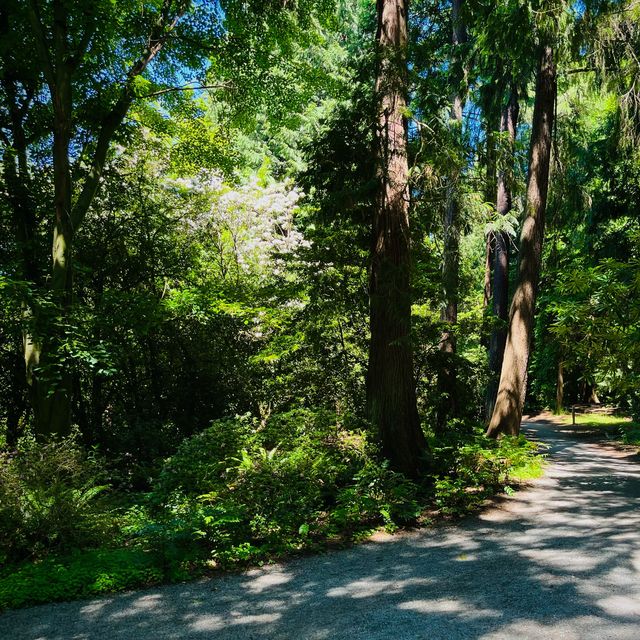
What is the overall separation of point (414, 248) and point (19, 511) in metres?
7.24

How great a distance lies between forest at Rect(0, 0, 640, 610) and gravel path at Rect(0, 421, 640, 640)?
1.57 feet

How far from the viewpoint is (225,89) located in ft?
36.7

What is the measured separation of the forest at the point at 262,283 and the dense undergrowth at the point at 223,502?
33 millimetres

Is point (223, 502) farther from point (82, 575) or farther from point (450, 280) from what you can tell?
point (450, 280)

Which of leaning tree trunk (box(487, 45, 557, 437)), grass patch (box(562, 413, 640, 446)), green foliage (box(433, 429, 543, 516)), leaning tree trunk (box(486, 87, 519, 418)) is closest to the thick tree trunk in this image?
green foliage (box(433, 429, 543, 516))

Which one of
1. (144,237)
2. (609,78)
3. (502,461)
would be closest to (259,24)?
(144,237)

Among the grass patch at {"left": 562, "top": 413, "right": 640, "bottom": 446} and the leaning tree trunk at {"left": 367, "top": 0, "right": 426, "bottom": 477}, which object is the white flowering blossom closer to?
the leaning tree trunk at {"left": 367, "top": 0, "right": 426, "bottom": 477}

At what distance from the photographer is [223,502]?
5750 millimetres

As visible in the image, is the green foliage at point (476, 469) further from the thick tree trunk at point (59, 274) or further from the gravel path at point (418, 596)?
the thick tree trunk at point (59, 274)

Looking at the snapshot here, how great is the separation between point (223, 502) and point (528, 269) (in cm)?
635

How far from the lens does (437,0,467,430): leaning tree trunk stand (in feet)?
27.2

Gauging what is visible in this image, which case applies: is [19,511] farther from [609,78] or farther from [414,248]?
[609,78]

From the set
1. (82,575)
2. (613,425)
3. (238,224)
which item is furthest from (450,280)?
(613,425)

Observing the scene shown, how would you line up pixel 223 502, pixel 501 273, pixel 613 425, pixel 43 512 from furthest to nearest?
pixel 613 425
pixel 501 273
pixel 223 502
pixel 43 512
